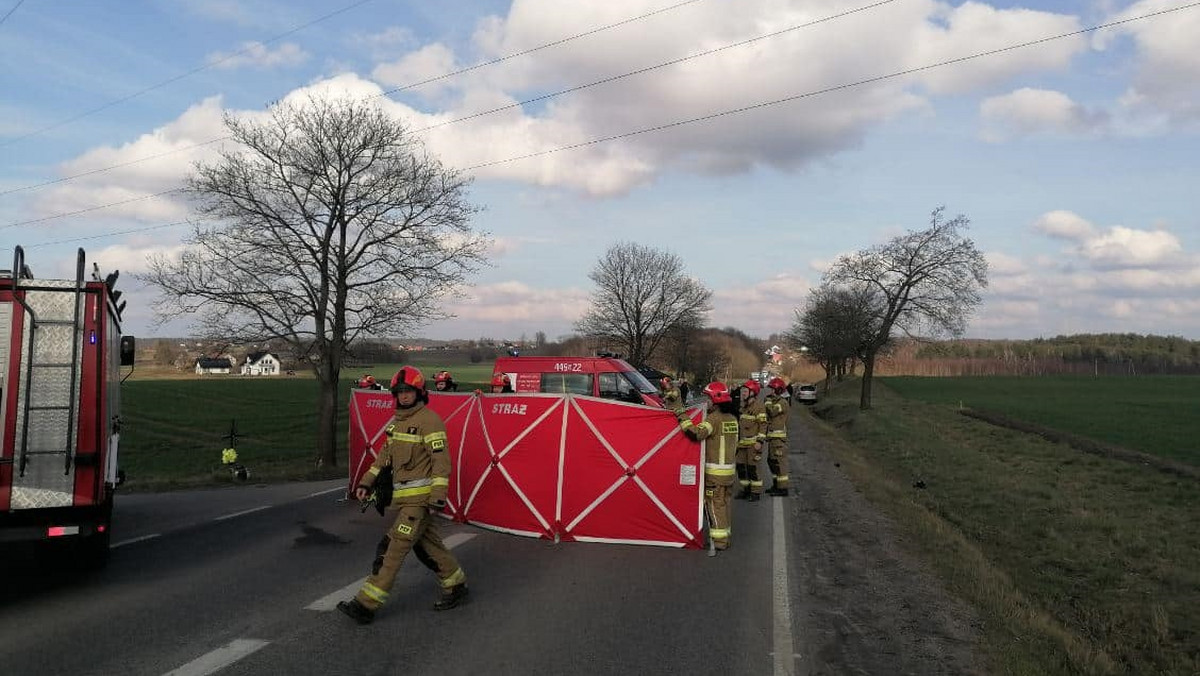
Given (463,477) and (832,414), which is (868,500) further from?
(832,414)

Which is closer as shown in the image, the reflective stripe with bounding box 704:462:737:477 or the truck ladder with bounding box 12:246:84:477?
the truck ladder with bounding box 12:246:84:477

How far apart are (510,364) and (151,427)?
32.2 metres

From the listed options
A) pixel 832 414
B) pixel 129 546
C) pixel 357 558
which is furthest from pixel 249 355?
pixel 832 414

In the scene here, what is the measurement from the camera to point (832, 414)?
4666 cm

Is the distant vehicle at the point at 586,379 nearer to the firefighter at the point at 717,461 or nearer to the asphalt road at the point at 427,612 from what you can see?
the firefighter at the point at 717,461

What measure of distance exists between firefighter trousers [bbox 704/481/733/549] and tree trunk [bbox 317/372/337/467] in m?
16.9

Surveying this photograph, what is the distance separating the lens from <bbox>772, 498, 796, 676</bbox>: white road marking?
511 cm

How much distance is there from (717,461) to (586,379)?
323 inches

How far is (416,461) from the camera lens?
6207 mm

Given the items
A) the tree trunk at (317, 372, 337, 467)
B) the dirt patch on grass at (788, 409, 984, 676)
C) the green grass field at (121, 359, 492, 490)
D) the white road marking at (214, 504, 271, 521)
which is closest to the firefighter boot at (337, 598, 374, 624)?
the dirt patch on grass at (788, 409, 984, 676)

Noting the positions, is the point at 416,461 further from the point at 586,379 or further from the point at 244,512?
the point at 586,379

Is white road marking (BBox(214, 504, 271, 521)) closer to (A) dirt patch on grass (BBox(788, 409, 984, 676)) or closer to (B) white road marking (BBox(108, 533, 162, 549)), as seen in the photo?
(B) white road marking (BBox(108, 533, 162, 549))

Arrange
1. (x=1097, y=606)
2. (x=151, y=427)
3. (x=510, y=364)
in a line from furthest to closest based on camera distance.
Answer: (x=151, y=427), (x=510, y=364), (x=1097, y=606)

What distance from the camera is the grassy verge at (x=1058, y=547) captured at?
6.60 m
